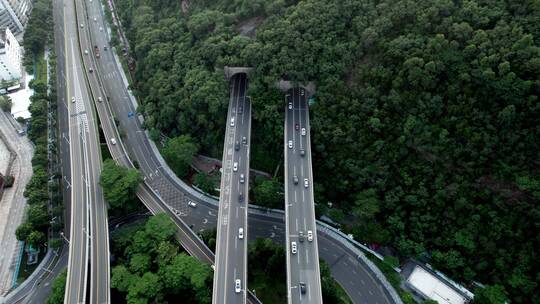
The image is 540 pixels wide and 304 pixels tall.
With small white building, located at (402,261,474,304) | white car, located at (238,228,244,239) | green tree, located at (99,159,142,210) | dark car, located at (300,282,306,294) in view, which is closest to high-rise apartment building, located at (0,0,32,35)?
green tree, located at (99,159,142,210)

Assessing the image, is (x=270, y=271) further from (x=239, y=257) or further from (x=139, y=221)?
(x=139, y=221)

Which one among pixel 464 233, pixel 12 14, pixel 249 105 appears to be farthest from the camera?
pixel 12 14

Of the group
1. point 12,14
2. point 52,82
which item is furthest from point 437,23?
point 12,14

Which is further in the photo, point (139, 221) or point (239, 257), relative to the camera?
point (139, 221)

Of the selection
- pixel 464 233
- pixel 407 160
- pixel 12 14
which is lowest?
pixel 464 233

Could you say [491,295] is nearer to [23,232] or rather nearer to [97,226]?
[97,226]

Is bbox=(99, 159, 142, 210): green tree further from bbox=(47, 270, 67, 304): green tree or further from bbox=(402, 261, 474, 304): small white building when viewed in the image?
bbox=(402, 261, 474, 304): small white building

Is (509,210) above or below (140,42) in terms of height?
below
